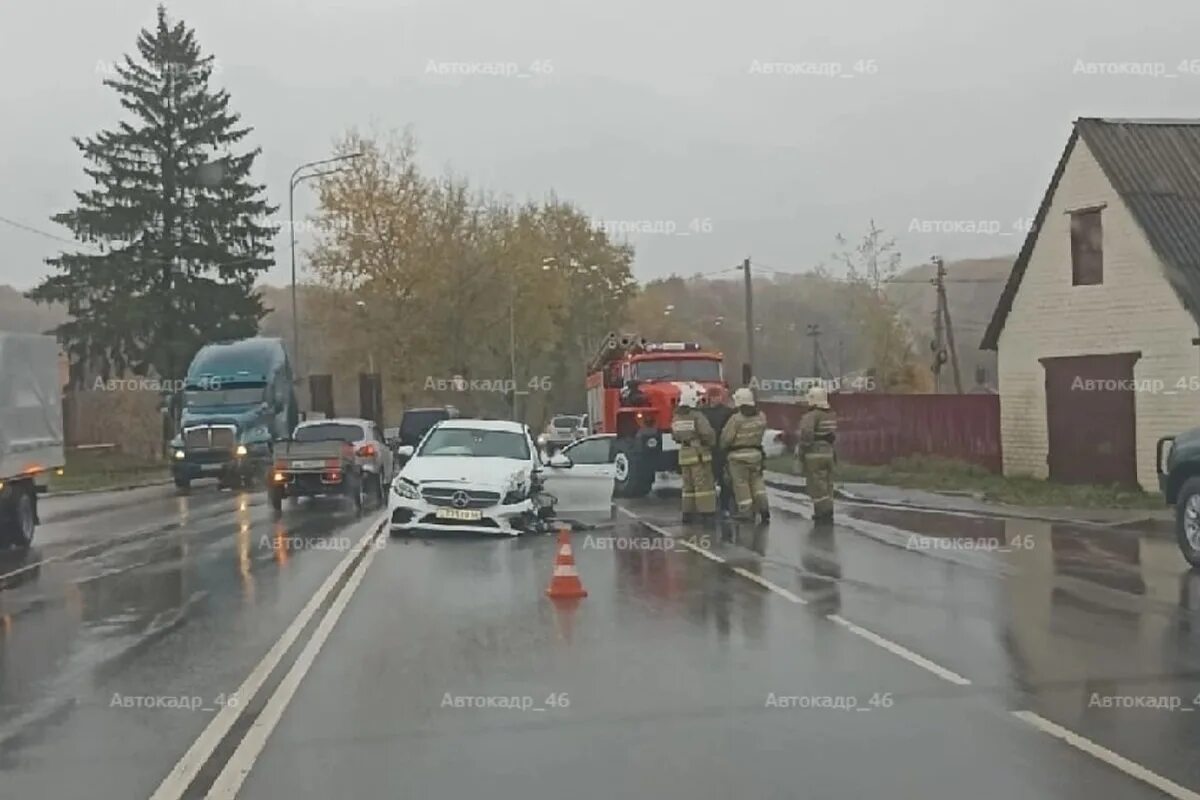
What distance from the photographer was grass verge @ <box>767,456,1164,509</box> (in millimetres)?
24328

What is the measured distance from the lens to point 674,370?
30.3 meters

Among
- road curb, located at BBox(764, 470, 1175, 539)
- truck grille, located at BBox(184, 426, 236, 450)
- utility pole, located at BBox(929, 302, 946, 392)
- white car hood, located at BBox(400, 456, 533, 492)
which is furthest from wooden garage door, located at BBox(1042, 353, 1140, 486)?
truck grille, located at BBox(184, 426, 236, 450)

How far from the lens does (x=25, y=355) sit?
69.2 ft

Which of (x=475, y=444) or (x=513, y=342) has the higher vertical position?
(x=513, y=342)

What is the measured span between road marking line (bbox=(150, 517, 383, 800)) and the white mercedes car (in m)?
5.06

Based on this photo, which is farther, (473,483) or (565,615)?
(473,483)

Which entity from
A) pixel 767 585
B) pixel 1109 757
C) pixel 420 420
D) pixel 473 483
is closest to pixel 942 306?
pixel 420 420

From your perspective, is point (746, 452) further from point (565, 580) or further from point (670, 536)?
point (565, 580)

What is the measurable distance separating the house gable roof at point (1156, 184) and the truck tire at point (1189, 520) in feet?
34.0

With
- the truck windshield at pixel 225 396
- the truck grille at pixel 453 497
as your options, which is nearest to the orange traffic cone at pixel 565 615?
the truck grille at pixel 453 497

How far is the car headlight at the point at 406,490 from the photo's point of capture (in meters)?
18.7

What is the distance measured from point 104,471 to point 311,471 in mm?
24618

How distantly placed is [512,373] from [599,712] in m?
55.6

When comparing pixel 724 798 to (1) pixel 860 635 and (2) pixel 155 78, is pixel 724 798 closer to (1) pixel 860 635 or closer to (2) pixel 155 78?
(1) pixel 860 635
